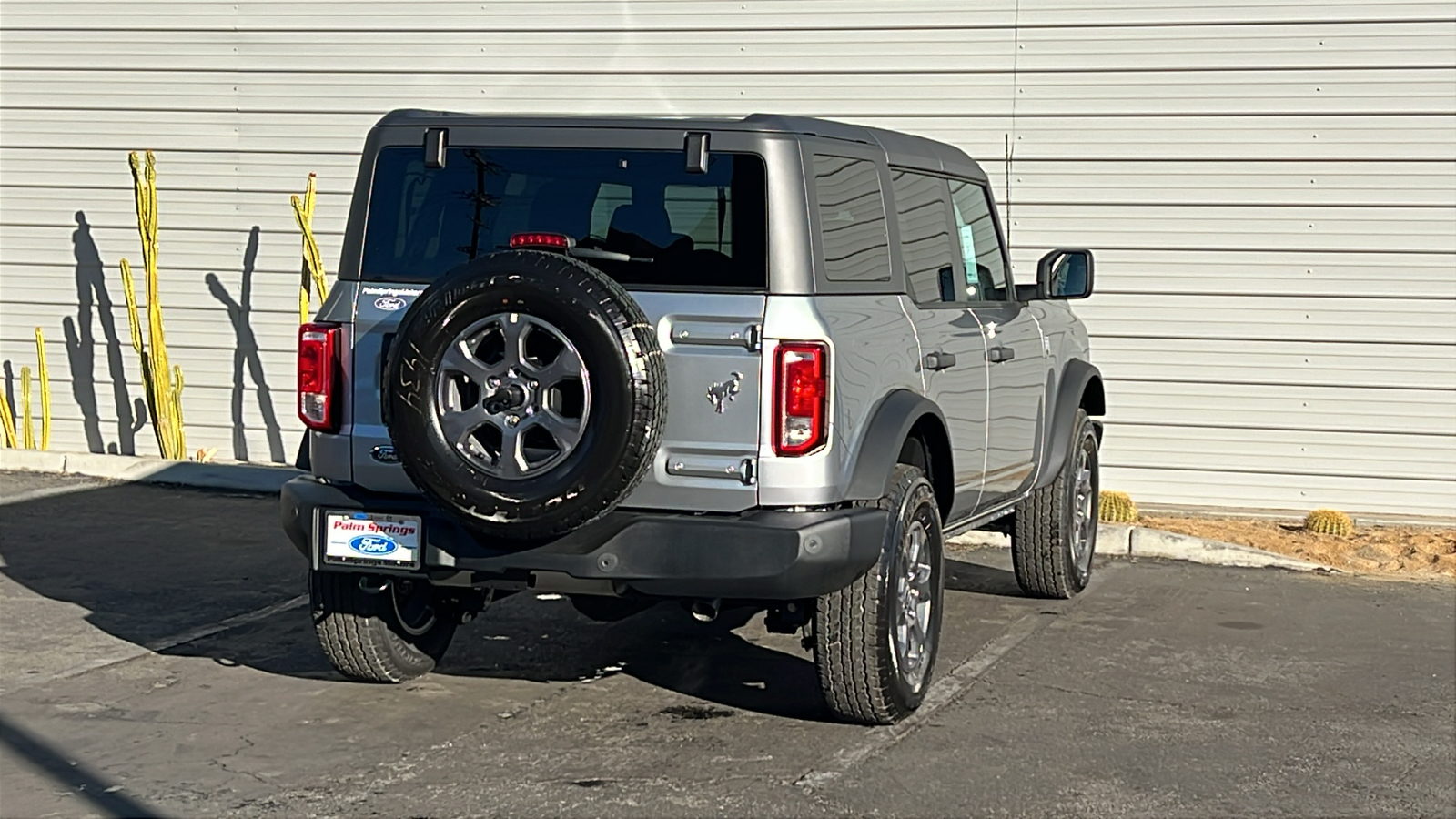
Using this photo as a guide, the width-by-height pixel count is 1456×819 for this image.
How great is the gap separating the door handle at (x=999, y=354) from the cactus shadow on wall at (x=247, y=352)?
22.7 feet

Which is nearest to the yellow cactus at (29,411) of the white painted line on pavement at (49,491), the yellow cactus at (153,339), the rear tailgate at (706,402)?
the yellow cactus at (153,339)

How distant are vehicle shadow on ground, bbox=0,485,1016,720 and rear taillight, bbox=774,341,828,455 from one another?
1.18m

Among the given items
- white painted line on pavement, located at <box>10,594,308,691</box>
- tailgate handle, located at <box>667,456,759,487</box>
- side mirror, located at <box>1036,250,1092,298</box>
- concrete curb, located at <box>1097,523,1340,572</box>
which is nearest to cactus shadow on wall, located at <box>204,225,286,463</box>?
white painted line on pavement, located at <box>10,594,308,691</box>

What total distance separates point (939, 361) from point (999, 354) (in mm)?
860

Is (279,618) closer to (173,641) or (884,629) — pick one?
(173,641)

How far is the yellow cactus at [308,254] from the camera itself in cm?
1191

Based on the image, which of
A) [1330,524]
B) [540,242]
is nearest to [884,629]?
[540,242]

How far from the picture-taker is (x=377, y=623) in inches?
254

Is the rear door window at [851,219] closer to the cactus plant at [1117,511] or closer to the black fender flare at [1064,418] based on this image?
the black fender flare at [1064,418]

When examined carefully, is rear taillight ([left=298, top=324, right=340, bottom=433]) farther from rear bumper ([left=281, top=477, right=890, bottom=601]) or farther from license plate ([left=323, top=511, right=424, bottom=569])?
rear bumper ([left=281, top=477, right=890, bottom=601])

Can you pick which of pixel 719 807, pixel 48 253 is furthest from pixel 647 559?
pixel 48 253

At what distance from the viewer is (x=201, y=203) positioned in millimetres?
13055

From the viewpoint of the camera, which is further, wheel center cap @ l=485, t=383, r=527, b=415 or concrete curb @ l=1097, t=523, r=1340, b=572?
concrete curb @ l=1097, t=523, r=1340, b=572

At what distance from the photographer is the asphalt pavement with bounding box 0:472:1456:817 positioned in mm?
5363
